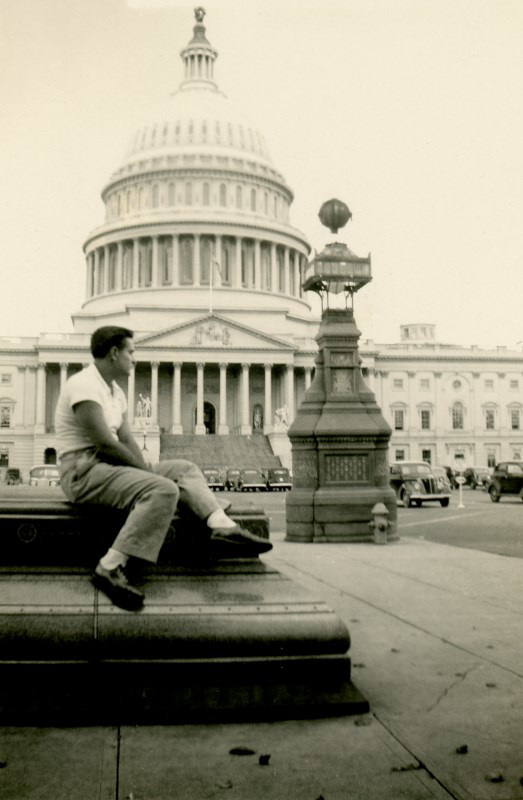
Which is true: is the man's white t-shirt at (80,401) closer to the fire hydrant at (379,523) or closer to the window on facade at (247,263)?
the fire hydrant at (379,523)

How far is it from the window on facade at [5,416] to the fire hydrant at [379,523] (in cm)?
7581

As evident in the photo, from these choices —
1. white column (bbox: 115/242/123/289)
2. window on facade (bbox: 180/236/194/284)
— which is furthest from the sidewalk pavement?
white column (bbox: 115/242/123/289)

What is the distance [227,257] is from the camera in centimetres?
9919

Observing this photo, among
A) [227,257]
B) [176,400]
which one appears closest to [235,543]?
[176,400]

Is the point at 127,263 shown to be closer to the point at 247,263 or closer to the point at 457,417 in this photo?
the point at 247,263

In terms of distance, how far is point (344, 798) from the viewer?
3.61 m

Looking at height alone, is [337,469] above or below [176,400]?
below

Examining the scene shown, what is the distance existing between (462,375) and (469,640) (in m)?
91.6

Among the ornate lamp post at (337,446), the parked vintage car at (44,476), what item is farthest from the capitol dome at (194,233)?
the ornate lamp post at (337,446)

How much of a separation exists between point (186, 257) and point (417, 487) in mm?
68281

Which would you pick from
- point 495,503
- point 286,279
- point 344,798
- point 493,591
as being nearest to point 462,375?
point 286,279

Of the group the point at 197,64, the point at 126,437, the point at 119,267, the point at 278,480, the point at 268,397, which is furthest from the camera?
the point at 197,64

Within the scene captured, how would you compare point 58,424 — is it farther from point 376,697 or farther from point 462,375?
point 462,375

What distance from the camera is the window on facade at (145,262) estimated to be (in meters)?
98.7
